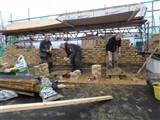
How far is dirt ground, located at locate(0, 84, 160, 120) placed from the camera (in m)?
6.02

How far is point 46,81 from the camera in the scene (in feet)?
23.8

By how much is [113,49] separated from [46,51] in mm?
2582

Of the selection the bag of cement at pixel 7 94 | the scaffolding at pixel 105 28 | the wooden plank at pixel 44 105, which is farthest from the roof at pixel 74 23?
the bag of cement at pixel 7 94

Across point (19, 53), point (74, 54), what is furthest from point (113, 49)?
point (19, 53)

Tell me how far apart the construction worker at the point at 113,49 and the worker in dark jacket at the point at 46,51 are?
230 cm

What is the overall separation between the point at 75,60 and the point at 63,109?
4045mm

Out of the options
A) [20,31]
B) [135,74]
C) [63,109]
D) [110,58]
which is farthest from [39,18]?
[63,109]

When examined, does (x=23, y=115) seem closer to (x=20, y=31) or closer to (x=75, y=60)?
(x=75, y=60)

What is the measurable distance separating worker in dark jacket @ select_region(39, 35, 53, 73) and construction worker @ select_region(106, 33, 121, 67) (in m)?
2.30

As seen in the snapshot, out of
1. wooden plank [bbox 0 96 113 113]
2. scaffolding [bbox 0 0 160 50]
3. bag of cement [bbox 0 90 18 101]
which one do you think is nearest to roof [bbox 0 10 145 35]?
scaffolding [bbox 0 0 160 50]

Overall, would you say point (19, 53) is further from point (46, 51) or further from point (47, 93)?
point (47, 93)

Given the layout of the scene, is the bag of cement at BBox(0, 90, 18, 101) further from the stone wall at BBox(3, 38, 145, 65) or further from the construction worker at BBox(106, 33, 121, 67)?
the construction worker at BBox(106, 33, 121, 67)

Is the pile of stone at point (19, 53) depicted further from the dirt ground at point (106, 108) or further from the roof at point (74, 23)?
the dirt ground at point (106, 108)

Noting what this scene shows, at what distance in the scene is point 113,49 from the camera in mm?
9750
